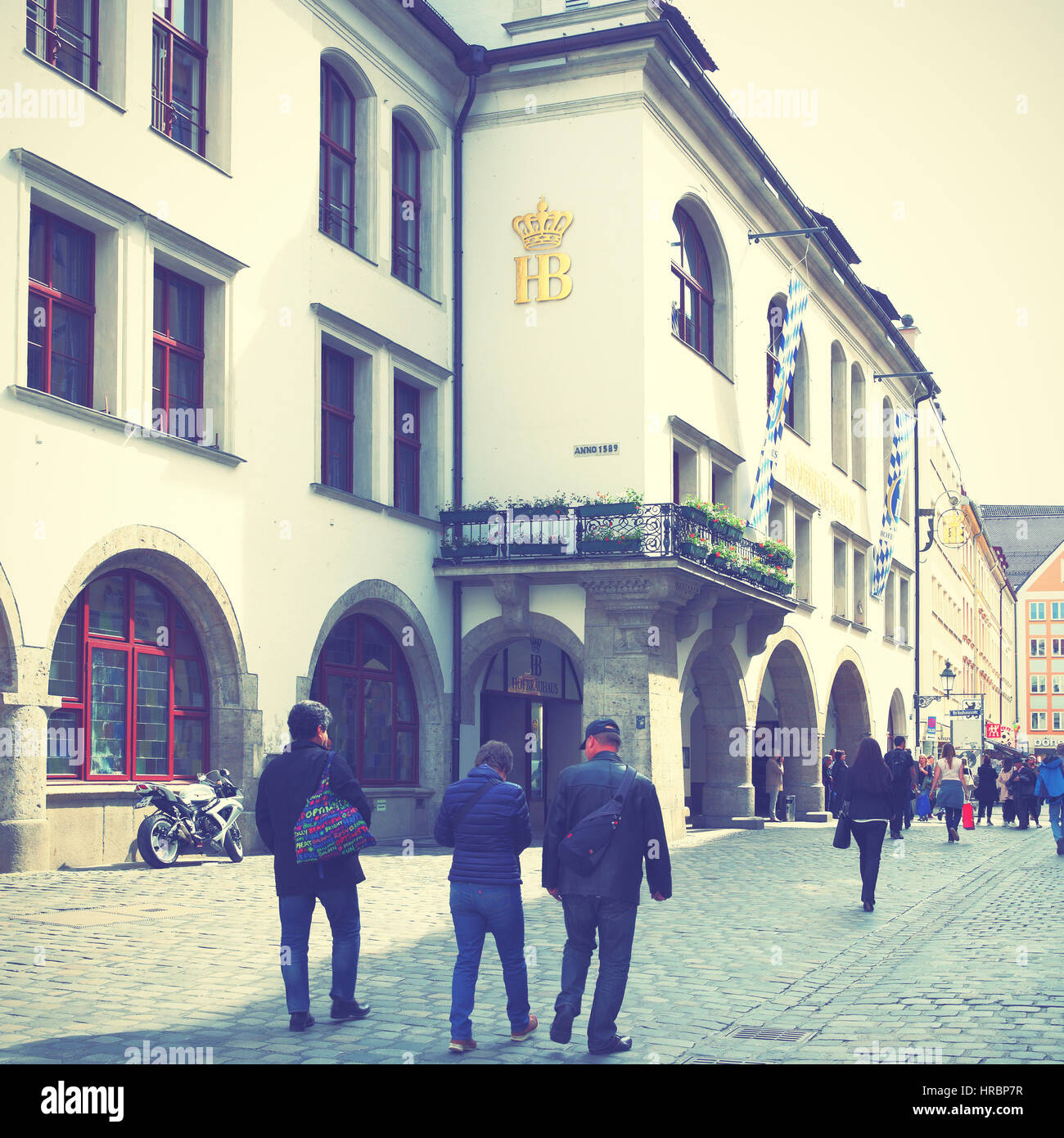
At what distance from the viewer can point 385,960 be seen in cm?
1066

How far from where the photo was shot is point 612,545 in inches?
928

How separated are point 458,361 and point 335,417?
3.72m

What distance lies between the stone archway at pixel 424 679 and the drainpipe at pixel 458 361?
0.73 ft

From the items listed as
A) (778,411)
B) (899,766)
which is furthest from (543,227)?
(899,766)

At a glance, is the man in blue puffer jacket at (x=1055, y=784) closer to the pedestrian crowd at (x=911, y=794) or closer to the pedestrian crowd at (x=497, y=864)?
the pedestrian crowd at (x=911, y=794)

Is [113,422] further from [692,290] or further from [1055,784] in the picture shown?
[692,290]

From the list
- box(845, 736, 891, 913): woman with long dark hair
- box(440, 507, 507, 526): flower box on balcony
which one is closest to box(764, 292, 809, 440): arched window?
box(440, 507, 507, 526): flower box on balcony

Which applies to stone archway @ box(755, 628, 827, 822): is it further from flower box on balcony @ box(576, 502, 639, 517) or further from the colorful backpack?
the colorful backpack

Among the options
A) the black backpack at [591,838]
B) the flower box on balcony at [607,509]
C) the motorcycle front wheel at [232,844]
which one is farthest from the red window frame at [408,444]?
the black backpack at [591,838]

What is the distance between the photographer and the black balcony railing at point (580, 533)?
23.5m

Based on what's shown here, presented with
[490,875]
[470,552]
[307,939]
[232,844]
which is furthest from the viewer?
[470,552]

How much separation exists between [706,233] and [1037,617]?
340ft

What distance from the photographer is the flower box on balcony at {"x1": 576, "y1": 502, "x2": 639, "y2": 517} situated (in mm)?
23578

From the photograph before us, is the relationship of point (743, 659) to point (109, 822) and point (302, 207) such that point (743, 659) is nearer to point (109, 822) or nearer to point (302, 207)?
point (302, 207)
